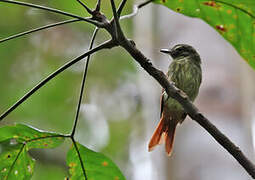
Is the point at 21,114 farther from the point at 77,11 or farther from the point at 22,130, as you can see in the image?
the point at 22,130

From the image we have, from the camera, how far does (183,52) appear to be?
127 inches

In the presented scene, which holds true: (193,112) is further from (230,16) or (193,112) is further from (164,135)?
(164,135)

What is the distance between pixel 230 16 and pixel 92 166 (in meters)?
0.79

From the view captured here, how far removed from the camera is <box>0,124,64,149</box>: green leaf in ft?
5.75

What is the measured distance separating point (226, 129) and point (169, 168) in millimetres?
470

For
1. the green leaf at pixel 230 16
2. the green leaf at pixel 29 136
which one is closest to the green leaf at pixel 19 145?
the green leaf at pixel 29 136

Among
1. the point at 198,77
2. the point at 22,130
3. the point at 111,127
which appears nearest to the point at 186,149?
the point at 198,77

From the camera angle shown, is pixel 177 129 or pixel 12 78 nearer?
pixel 177 129

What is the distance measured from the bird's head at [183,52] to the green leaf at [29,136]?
5.08ft

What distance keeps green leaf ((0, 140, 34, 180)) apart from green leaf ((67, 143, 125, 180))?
0.16 m

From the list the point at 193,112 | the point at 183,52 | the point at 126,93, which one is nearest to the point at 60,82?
the point at 126,93

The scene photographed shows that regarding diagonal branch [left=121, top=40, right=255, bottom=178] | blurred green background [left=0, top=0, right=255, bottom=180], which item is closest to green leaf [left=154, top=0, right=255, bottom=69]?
diagonal branch [left=121, top=40, right=255, bottom=178]

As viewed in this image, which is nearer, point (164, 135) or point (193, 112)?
point (193, 112)

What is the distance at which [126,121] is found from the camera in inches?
275
